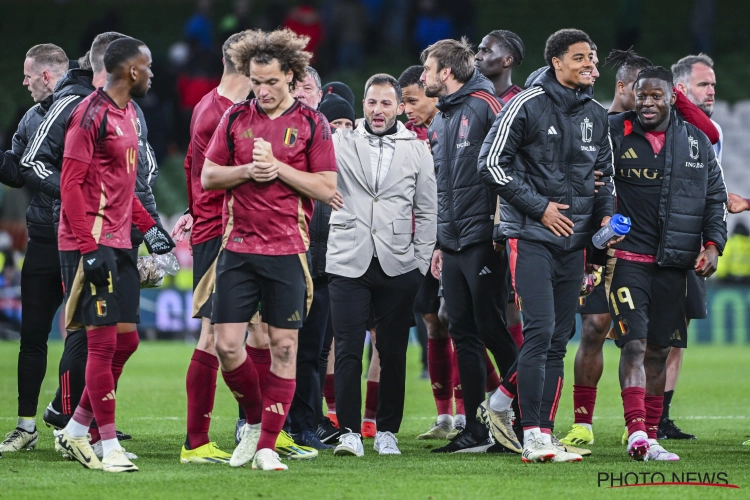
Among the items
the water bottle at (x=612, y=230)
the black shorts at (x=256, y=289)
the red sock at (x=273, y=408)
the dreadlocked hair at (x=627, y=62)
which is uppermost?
the dreadlocked hair at (x=627, y=62)

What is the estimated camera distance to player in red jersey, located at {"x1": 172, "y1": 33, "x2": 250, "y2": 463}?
6.68 meters

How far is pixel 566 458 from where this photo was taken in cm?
667

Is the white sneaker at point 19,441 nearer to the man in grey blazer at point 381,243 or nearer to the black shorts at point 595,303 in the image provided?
the man in grey blazer at point 381,243

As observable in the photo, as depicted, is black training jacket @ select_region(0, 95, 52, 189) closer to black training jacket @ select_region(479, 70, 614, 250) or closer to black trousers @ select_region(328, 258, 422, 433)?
black trousers @ select_region(328, 258, 422, 433)

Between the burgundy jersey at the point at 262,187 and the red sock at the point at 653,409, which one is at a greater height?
the burgundy jersey at the point at 262,187

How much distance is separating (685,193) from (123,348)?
362 cm

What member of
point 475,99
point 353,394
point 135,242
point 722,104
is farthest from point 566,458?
point 722,104

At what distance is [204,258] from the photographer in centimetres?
679

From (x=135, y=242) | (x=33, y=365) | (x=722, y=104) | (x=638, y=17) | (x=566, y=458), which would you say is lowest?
(x=566, y=458)

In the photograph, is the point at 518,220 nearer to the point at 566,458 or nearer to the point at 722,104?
the point at 566,458

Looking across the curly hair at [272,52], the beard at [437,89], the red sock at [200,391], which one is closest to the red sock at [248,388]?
the red sock at [200,391]

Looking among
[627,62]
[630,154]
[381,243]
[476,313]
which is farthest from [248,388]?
[627,62]

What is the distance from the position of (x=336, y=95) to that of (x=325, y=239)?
1137mm

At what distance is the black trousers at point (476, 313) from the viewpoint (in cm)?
735
